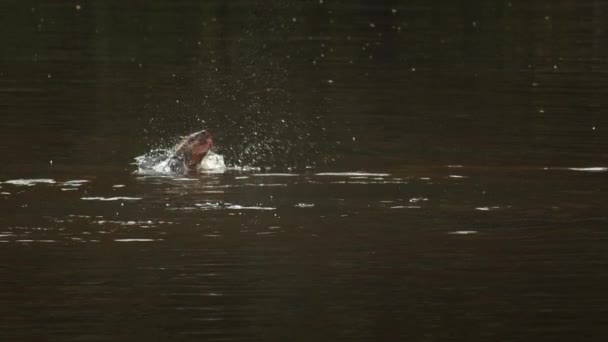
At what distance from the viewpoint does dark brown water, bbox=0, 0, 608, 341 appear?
11.3 meters

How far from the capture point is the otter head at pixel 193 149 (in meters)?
17.7

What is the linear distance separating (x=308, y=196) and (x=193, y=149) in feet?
7.61

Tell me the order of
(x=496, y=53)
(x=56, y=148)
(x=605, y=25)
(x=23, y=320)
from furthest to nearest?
(x=605, y=25)
(x=496, y=53)
(x=56, y=148)
(x=23, y=320)

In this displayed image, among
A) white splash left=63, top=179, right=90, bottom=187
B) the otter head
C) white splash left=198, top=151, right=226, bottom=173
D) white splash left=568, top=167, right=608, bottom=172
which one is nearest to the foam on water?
white splash left=198, top=151, right=226, bottom=173

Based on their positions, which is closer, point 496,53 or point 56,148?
point 56,148

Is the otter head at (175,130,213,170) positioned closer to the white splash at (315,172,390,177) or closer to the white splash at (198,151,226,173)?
the white splash at (198,151,226,173)

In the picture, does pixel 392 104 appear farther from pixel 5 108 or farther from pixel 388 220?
pixel 388 220

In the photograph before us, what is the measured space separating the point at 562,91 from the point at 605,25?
43.4ft

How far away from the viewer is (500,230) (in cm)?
1410

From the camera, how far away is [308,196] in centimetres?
1571

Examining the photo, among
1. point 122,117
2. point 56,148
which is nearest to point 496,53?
point 122,117

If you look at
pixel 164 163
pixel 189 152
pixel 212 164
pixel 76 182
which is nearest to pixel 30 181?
pixel 76 182

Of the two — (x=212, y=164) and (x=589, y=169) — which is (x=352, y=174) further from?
(x=589, y=169)

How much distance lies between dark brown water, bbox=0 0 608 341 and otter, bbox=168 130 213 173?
45 cm
